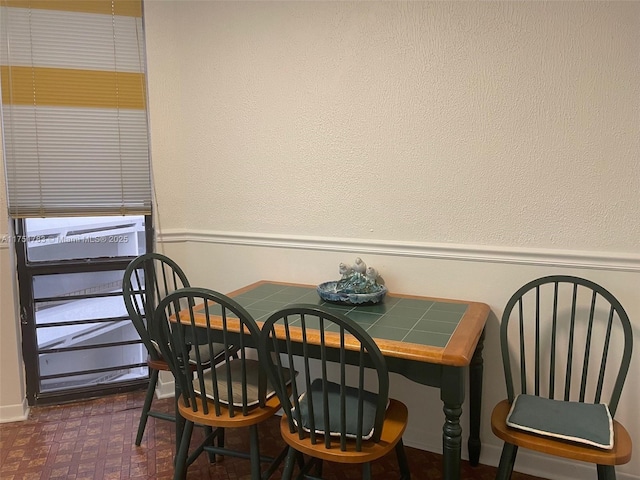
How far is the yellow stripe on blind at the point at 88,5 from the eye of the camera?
252cm

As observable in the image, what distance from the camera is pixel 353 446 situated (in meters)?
1.63

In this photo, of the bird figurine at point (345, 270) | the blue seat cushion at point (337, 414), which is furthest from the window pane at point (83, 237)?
the blue seat cushion at point (337, 414)

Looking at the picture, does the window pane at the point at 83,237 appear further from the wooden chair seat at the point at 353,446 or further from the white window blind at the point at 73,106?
the wooden chair seat at the point at 353,446

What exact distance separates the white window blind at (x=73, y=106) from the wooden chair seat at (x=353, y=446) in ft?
5.55

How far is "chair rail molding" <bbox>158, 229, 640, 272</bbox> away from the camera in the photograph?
6.46ft

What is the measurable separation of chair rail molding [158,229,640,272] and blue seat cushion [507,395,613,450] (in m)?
0.55

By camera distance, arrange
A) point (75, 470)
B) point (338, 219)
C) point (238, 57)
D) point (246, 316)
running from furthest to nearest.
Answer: point (238, 57) < point (338, 219) < point (75, 470) < point (246, 316)

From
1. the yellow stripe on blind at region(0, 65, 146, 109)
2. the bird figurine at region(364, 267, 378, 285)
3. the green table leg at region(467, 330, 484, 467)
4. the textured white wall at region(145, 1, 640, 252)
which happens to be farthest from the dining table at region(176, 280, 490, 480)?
the yellow stripe on blind at region(0, 65, 146, 109)

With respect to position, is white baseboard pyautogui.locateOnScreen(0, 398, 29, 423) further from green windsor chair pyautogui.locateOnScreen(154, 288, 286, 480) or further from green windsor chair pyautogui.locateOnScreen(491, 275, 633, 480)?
green windsor chair pyautogui.locateOnScreen(491, 275, 633, 480)

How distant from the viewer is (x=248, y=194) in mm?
2721

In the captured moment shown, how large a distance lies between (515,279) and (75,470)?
83.0 inches

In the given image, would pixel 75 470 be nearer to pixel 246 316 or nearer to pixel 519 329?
pixel 246 316

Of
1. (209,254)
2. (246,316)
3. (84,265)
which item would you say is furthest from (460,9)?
(84,265)

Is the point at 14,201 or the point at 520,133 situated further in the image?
the point at 14,201
